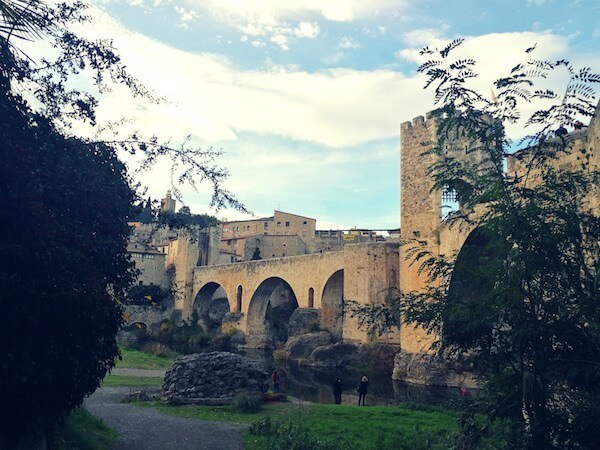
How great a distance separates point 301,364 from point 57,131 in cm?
2409

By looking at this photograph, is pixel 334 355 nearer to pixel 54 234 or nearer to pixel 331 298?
pixel 331 298

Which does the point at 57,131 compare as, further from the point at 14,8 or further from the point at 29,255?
the point at 29,255

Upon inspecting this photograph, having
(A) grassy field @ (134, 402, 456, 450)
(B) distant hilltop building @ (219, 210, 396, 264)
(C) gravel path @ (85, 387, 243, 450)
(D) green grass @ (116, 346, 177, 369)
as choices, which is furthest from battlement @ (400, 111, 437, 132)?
(B) distant hilltop building @ (219, 210, 396, 264)

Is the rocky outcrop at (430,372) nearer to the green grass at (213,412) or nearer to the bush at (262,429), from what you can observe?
the green grass at (213,412)

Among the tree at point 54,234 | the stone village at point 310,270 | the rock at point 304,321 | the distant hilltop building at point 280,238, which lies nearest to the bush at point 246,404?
the stone village at point 310,270

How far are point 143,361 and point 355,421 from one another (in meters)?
17.3

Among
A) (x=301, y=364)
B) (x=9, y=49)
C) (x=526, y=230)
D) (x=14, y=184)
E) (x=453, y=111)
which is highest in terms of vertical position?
(x=9, y=49)

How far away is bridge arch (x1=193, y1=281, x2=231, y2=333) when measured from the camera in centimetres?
4693

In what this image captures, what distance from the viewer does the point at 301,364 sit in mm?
28406

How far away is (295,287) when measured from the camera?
3591cm

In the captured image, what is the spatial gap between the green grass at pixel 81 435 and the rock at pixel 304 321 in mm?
22959

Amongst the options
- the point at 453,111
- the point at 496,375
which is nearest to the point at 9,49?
the point at 453,111

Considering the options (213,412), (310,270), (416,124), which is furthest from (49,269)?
(310,270)

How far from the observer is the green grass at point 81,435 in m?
7.25
